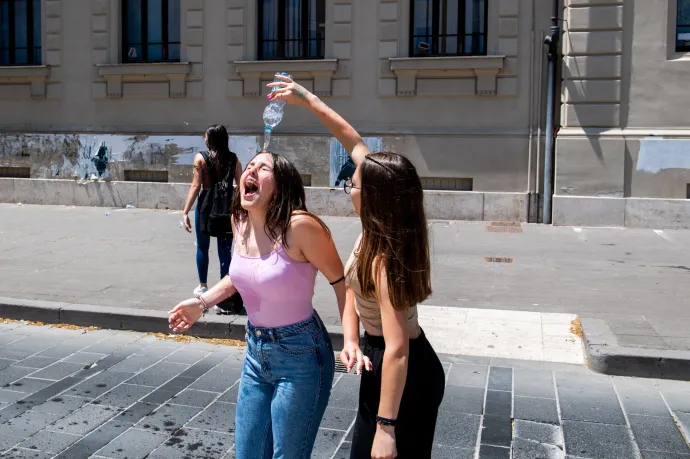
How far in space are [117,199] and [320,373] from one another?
1466 cm

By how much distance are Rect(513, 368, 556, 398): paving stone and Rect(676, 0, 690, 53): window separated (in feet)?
33.9

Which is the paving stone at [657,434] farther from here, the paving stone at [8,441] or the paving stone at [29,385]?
the paving stone at [29,385]

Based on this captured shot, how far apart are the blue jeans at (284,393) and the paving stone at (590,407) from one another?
8.08ft

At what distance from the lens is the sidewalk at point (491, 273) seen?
23.0 ft

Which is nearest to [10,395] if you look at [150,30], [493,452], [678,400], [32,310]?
[32,310]

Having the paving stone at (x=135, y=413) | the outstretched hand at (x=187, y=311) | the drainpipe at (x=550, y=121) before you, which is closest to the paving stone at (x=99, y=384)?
the paving stone at (x=135, y=413)

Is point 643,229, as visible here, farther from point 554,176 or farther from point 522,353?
point 522,353

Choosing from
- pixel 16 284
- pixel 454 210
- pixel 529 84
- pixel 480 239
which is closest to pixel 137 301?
pixel 16 284

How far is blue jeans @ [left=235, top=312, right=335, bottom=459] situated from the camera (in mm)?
3197

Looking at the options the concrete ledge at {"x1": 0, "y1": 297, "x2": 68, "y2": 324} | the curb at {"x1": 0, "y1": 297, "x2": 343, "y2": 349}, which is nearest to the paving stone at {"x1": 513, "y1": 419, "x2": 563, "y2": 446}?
the curb at {"x1": 0, "y1": 297, "x2": 343, "y2": 349}

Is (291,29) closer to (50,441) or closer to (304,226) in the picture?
(50,441)

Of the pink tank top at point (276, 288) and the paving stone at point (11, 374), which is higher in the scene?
the pink tank top at point (276, 288)

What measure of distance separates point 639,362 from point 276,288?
150 inches

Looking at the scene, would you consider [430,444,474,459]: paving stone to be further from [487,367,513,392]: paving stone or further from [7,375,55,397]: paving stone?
[7,375,55,397]: paving stone
